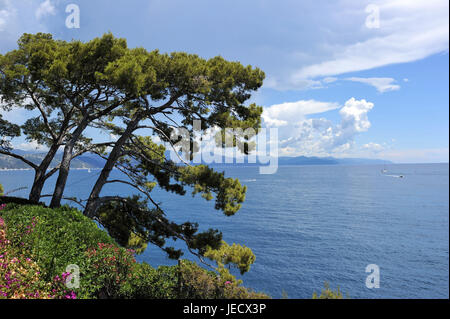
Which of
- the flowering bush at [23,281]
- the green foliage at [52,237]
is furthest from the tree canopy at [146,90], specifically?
the flowering bush at [23,281]

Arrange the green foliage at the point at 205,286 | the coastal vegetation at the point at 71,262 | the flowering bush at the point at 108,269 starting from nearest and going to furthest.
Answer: the coastal vegetation at the point at 71,262, the flowering bush at the point at 108,269, the green foliage at the point at 205,286

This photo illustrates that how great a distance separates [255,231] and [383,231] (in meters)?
24.5

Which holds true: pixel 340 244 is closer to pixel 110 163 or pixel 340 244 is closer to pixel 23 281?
pixel 110 163

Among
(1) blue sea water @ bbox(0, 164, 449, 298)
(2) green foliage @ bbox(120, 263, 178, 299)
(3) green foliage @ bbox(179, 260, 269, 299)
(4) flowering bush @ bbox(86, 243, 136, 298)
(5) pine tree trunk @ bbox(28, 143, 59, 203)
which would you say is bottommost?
(1) blue sea water @ bbox(0, 164, 449, 298)

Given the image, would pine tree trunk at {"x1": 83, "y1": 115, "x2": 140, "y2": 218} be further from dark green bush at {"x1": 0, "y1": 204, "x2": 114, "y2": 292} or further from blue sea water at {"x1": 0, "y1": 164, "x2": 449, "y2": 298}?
blue sea water at {"x1": 0, "y1": 164, "x2": 449, "y2": 298}

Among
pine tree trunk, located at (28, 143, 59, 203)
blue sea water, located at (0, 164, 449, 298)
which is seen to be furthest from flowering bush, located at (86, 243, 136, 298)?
blue sea water, located at (0, 164, 449, 298)

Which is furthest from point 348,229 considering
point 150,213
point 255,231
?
point 150,213

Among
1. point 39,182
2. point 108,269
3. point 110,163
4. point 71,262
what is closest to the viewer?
point 71,262

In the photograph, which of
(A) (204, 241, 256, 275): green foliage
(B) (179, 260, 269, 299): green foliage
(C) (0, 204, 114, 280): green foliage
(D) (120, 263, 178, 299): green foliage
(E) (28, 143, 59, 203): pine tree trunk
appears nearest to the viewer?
(C) (0, 204, 114, 280): green foliage

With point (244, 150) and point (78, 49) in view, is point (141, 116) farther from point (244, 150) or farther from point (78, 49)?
point (244, 150)

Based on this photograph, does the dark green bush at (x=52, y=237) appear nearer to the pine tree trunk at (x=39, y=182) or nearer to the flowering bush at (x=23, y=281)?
the flowering bush at (x=23, y=281)

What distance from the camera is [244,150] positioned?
9.88 meters

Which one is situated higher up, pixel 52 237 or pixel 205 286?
pixel 52 237

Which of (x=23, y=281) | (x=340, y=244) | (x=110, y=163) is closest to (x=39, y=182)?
(x=110, y=163)
